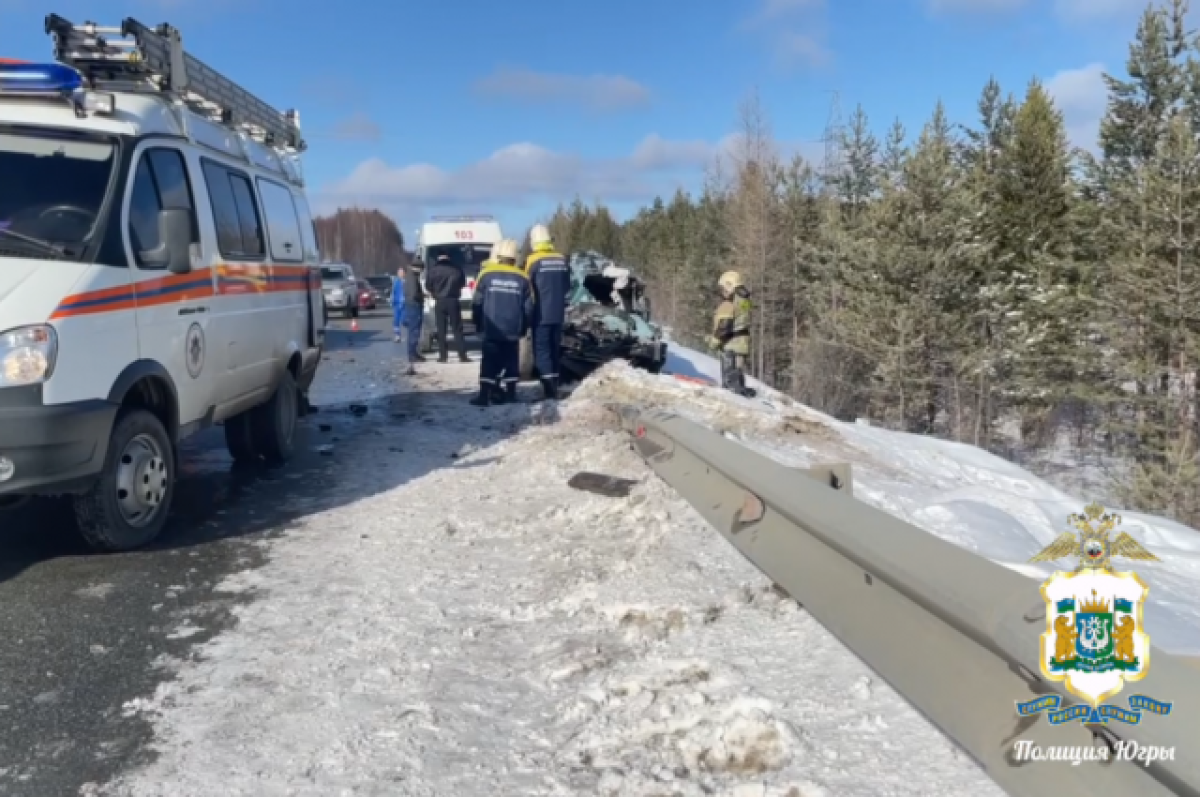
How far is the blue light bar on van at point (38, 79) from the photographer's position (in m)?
5.22

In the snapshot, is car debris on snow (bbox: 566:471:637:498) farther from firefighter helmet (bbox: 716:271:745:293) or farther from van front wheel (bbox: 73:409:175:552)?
firefighter helmet (bbox: 716:271:745:293)

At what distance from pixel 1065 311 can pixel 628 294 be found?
18504mm

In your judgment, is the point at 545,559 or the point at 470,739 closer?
the point at 470,739

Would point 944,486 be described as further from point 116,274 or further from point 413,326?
point 413,326

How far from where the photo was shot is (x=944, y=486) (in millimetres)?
8070

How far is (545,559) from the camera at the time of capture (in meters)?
4.95

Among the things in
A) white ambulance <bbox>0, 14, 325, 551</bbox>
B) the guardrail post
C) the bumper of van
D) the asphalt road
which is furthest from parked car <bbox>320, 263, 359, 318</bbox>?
the guardrail post

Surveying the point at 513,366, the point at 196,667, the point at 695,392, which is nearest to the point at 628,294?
the point at 513,366

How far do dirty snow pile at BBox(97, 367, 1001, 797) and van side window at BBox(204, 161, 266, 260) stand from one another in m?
2.50

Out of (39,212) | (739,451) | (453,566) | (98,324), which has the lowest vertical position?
(453,566)

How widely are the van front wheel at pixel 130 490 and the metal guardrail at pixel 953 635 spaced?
11.3 feet

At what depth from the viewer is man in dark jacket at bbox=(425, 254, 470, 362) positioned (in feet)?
51.5

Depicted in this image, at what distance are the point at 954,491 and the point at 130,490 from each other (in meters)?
5.96

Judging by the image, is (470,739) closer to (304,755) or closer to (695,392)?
(304,755)
